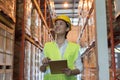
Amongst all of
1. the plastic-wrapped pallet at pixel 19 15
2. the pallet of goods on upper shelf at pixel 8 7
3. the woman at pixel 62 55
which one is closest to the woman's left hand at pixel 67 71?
the woman at pixel 62 55

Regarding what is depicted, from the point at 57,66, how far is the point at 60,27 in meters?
0.42

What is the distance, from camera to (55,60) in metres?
2.21

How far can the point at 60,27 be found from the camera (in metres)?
2.43

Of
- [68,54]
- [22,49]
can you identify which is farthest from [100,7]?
[22,49]

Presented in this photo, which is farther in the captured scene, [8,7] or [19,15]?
[19,15]

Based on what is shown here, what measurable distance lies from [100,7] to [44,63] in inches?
28.8

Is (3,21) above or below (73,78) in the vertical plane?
above

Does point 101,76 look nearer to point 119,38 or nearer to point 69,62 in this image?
point 69,62

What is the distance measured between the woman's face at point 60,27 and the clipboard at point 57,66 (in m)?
0.35

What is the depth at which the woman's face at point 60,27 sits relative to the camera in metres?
2.42

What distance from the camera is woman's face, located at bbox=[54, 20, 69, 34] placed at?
95.3 inches

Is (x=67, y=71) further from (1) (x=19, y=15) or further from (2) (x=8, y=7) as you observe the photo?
(1) (x=19, y=15)

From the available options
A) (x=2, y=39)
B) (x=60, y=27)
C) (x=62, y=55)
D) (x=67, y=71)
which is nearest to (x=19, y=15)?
(x=2, y=39)

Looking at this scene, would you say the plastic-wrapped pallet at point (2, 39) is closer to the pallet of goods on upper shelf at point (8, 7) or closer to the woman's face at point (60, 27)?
the pallet of goods on upper shelf at point (8, 7)
